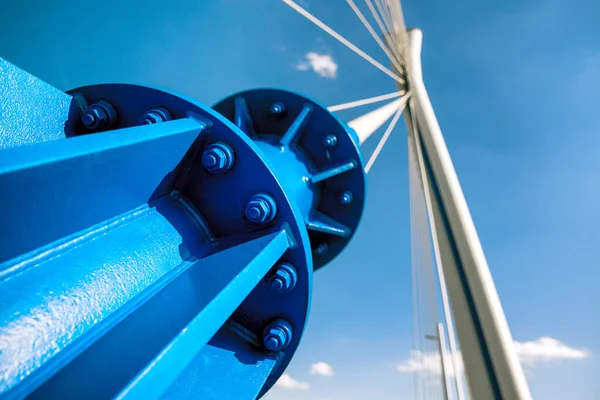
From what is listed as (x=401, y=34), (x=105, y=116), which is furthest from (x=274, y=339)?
(x=401, y=34)

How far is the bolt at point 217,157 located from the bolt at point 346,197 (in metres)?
2.44

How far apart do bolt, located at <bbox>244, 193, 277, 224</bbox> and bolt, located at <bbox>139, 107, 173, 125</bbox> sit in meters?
0.71

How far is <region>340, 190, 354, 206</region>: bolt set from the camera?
14.3 ft

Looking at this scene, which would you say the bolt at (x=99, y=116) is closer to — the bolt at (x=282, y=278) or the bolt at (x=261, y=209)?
the bolt at (x=261, y=209)

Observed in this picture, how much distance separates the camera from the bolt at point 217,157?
80.4 inches

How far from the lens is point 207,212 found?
2273mm

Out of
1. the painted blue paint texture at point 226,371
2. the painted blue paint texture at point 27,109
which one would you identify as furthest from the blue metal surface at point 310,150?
the painted blue paint texture at point 27,109

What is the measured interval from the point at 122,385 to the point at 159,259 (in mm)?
827

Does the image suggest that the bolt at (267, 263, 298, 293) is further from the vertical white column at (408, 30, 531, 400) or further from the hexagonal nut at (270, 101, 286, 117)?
the hexagonal nut at (270, 101, 286, 117)

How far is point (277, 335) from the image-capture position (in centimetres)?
223

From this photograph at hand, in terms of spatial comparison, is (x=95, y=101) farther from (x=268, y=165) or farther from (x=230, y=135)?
(x=268, y=165)

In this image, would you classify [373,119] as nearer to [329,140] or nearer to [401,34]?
[329,140]

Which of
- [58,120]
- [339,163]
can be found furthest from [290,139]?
[58,120]

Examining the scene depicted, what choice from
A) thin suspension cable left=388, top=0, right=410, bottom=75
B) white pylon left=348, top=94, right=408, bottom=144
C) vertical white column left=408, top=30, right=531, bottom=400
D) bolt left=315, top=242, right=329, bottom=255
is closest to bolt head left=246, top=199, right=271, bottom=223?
vertical white column left=408, top=30, right=531, bottom=400
